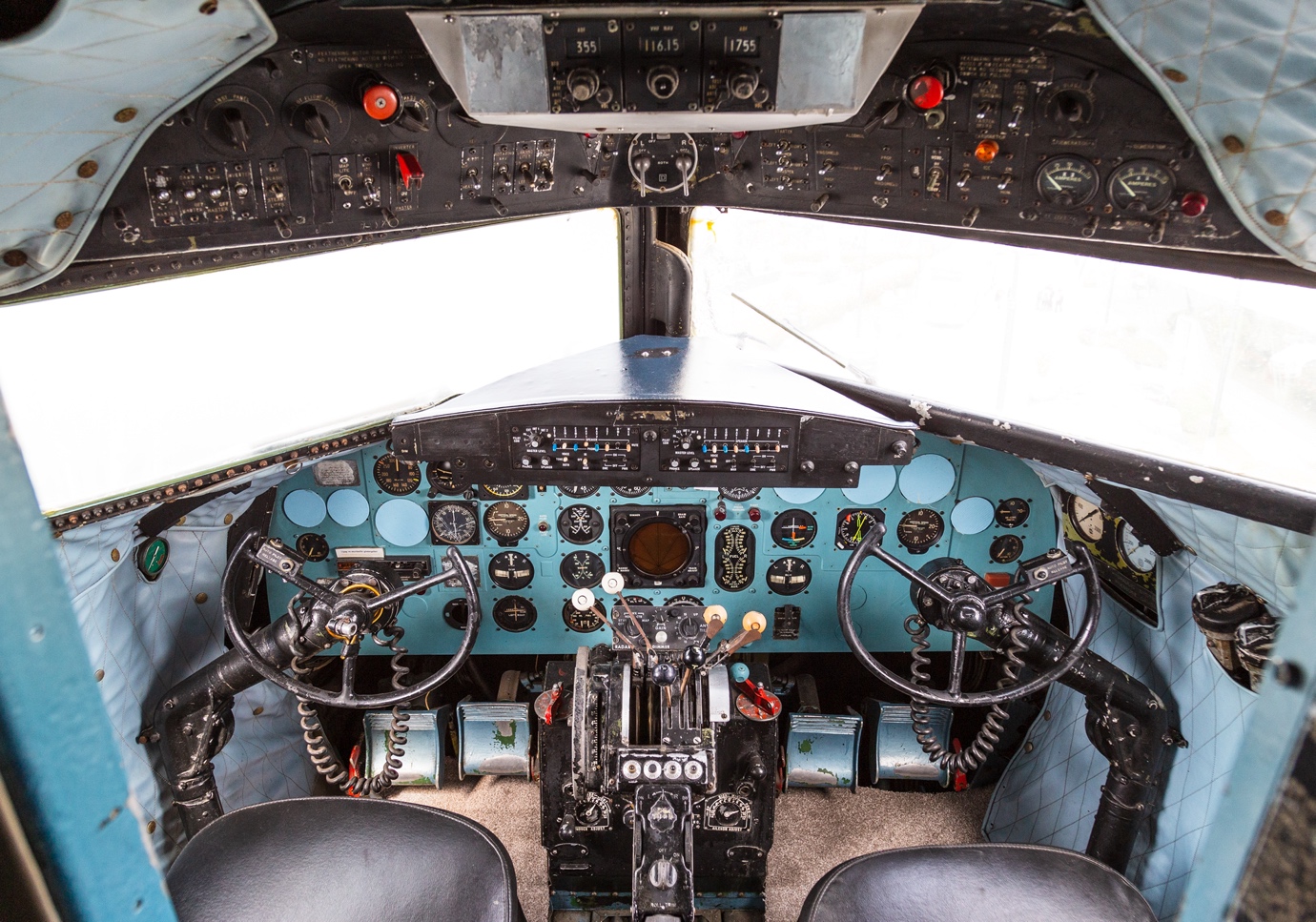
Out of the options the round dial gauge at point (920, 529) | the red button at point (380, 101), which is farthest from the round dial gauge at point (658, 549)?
the red button at point (380, 101)

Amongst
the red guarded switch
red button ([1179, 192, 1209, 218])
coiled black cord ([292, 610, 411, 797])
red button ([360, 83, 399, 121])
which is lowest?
coiled black cord ([292, 610, 411, 797])

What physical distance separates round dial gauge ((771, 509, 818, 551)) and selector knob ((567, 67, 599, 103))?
5.66 feet

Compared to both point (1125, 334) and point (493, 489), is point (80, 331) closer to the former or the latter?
point (493, 489)

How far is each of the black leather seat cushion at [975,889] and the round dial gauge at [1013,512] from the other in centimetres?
129

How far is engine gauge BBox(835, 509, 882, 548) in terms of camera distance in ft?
9.41

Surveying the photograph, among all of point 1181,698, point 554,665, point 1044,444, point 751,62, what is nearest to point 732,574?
point 554,665

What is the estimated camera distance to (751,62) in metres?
1.47

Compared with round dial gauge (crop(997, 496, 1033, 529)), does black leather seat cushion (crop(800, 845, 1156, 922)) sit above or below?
below

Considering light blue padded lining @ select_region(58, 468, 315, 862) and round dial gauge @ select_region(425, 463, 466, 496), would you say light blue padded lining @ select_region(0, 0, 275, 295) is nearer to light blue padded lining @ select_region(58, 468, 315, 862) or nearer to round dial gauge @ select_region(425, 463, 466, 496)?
light blue padded lining @ select_region(58, 468, 315, 862)

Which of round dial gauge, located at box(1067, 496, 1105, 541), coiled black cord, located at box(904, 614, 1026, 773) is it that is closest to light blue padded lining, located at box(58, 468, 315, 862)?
coiled black cord, located at box(904, 614, 1026, 773)

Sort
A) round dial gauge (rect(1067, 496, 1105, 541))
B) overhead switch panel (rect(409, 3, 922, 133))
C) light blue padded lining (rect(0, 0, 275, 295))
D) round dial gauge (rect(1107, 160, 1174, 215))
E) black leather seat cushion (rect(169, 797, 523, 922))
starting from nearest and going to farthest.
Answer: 1. light blue padded lining (rect(0, 0, 275, 295))
2. overhead switch panel (rect(409, 3, 922, 133))
3. black leather seat cushion (rect(169, 797, 523, 922))
4. round dial gauge (rect(1107, 160, 1174, 215))
5. round dial gauge (rect(1067, 496, 1105, 541))

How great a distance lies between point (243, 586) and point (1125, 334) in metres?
2.86

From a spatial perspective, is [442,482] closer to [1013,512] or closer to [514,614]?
[514,614]

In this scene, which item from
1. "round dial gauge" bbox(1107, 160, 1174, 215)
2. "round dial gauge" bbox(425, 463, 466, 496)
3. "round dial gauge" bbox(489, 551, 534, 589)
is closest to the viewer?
"round dial gauge" bbox(1107, 160, 1174, 215)
